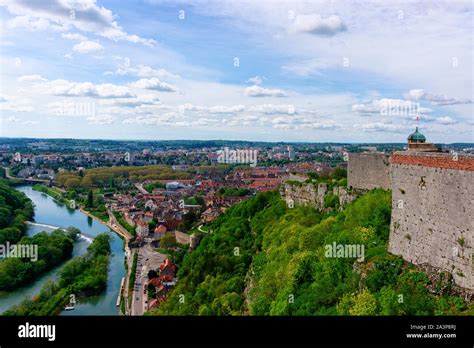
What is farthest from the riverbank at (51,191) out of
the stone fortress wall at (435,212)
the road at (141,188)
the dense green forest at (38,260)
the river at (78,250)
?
the stone fortress wall at (435,212)

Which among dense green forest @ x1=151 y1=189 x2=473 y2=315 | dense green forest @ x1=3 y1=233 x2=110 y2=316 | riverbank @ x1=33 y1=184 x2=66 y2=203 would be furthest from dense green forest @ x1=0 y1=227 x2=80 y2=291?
riverbank @ x1=33 y1=184 x2=66 y2=203

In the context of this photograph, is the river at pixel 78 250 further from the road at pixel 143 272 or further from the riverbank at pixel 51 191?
the road at pixel 143 272

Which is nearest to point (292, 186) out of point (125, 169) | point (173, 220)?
point (173, 220)

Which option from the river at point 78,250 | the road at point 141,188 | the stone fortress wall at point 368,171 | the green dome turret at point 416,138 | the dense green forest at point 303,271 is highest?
the green dome turret at point 416,138

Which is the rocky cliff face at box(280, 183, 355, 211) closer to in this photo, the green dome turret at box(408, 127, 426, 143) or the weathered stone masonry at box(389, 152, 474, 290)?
the green dome turret at box(408, 127, 426, 143)

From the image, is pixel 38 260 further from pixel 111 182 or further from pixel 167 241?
pixel 111 182

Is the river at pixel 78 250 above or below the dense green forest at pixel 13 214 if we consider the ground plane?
below
